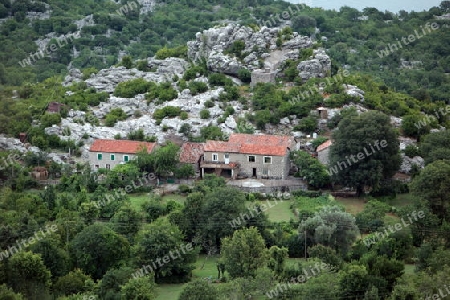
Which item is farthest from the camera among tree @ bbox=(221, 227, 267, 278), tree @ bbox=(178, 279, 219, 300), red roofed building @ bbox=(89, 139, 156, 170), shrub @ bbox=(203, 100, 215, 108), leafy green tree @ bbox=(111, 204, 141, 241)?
shrub @ bbox=(203, 100, 215, 108)

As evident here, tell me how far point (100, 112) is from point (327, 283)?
29.6 m

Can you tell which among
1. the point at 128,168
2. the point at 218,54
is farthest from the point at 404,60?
the point at 128,168

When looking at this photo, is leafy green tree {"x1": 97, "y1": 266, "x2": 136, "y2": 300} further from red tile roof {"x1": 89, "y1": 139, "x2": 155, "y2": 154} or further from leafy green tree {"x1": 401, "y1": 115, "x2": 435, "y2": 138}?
leafy green tree {"x1": 401, "y1": 115, "x2": 435, "y2": 138}

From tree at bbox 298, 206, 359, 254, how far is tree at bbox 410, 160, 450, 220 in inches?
186

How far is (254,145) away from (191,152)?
4.04 metres

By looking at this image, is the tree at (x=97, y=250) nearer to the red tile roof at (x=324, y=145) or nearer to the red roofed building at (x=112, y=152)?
the red roofed building at (x=112, y=152)

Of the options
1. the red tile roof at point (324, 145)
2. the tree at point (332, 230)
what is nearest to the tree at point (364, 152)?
the red tile roof at point (324, 145)

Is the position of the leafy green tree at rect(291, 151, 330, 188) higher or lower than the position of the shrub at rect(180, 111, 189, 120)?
lower

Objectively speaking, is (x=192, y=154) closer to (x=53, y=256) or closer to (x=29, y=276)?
(x=53, y=256)

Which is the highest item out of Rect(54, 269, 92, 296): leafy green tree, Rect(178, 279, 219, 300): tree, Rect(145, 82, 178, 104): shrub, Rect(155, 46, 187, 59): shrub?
Rect(155, 46, 187, 59): shrub

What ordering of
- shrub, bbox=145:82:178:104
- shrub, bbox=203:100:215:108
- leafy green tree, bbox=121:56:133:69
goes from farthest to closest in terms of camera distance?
leafy green tree, bbox=121:56:133:69 → shrub, bbox=145:82:178:104 → shrub, bbox=203:100:215:108

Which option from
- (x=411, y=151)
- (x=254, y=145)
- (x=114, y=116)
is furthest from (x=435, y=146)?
(x=114, y=116)

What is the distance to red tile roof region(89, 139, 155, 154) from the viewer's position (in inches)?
2212

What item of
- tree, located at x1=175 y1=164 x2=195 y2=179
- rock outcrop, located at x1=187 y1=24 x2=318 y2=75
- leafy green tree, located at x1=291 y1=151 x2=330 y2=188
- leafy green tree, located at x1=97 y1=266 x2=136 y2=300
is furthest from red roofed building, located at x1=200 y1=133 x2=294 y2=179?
leafy green tree, located at x1=97 y1=266 x2=136 y2=300
